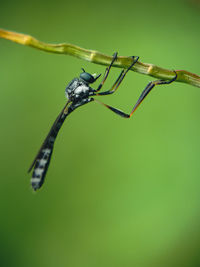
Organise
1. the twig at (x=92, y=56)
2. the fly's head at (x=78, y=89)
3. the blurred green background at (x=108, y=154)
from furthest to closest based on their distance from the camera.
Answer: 1. the blurred green background at (x=108, y=154)
2. the fly's head at (x=78, y=89)
3. the twig at (x=92, y=56)

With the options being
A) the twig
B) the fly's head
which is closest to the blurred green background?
the fly's head

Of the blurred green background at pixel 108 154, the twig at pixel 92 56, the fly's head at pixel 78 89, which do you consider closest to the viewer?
the twig at pixel 92 56

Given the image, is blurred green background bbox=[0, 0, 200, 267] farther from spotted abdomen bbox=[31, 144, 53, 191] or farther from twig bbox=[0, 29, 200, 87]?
twig bbox=[0, 29, 200, 87]

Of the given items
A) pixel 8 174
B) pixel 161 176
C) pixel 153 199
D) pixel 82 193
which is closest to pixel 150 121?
pixel 161 176

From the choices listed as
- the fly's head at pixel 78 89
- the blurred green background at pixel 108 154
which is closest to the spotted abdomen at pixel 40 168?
the fly's head at pixel 78 89

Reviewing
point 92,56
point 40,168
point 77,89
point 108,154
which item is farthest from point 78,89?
point 108,154

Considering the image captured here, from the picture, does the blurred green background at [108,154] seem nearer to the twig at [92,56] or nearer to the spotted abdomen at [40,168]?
the spotted abdomen at [40,168]
